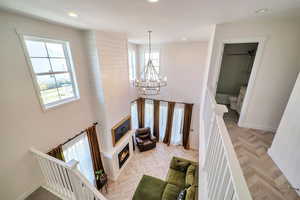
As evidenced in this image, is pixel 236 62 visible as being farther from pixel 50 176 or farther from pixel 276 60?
pixel 50 176

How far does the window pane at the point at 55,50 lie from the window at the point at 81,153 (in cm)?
224

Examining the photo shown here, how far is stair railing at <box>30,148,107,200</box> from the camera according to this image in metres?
1.87

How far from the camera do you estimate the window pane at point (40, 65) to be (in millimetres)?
2388

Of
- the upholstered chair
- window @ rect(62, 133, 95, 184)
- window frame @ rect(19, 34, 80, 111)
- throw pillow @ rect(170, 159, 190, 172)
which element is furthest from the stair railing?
the upholstered chair

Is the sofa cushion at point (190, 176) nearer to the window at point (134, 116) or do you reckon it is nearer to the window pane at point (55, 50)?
the window at point (134, 116)

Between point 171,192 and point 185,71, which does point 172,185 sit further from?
point 185,71

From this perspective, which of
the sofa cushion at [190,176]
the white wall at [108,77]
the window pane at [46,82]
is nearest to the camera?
the window pane at [46,82]

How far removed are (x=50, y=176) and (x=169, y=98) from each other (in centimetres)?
520

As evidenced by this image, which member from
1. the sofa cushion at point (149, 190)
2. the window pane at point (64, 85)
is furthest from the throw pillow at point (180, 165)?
the window pane at point (64, 85)

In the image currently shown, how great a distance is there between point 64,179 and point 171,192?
293cm

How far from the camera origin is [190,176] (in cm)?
392

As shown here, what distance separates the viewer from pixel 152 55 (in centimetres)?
606

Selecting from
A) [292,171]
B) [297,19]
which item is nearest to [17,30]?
[292,171]

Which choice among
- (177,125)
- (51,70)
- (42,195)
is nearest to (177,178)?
(177,125)
